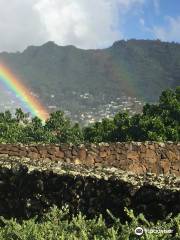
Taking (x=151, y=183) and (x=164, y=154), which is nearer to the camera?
(x=151, y=183)

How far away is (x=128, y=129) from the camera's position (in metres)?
38.2

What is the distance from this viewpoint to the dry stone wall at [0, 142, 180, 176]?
17500mm

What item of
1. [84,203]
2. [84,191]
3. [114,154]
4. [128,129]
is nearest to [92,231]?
[84,203]

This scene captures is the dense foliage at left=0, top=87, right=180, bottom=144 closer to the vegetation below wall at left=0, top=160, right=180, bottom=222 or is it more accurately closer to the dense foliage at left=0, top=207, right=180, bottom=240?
the vegetation below wall at left=0, top=160, right=180, bottom=222

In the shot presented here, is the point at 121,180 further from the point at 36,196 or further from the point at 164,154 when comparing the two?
the point at 164,154

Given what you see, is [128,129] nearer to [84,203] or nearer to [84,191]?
[84,191]

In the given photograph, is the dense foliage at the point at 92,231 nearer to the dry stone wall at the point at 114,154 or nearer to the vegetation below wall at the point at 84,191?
the vegetation below wall at the point at 84,191

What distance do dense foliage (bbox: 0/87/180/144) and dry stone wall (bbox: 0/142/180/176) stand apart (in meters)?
14.2

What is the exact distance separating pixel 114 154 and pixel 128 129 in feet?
67.6

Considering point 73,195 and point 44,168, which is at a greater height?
point 44,168

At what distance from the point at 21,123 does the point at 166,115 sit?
69.7 feet

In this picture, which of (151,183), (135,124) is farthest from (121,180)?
(135,124)

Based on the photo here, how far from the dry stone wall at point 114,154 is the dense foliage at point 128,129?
14.2m

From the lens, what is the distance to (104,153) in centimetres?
1758
